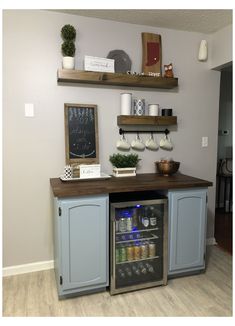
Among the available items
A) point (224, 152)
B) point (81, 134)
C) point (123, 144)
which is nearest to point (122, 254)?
point (123, 144)

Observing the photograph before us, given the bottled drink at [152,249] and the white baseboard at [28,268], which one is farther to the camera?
the white baseboard at [28,268]

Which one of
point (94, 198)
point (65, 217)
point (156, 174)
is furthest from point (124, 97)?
point (65, 217)

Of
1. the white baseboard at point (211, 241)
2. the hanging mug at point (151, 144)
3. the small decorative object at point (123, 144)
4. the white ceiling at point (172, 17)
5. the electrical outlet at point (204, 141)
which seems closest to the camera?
the white ceiling at point (172, 17)

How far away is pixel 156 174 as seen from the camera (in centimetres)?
272

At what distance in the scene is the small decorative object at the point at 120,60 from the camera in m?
2.54

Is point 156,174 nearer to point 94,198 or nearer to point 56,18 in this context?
point 94,198

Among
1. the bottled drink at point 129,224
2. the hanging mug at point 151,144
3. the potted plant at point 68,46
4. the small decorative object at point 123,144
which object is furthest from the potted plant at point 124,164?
the potted plant at point 68,46

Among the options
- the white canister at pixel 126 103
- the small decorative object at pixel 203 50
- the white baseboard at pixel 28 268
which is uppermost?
the small decorative object at pixel 203 50

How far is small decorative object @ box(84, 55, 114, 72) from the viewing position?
2377 millimetres

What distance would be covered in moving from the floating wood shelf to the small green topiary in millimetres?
324

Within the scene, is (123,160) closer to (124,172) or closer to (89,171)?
(124,172)

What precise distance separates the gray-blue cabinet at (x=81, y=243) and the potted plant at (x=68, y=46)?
1.21 meters

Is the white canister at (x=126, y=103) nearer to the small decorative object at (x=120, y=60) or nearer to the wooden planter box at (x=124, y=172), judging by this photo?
the small decorative object at (x=120, y=60)

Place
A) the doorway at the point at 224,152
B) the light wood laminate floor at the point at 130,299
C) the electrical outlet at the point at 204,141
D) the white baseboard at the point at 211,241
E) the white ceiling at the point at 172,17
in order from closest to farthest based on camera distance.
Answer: the light wood laminate floor at the point at 130,299
the white ceiling at the point at 172,17
the electrical outlet at the point at 204,141
the white baseboard at the point at 211,241
the doorway at the point at 224,152
